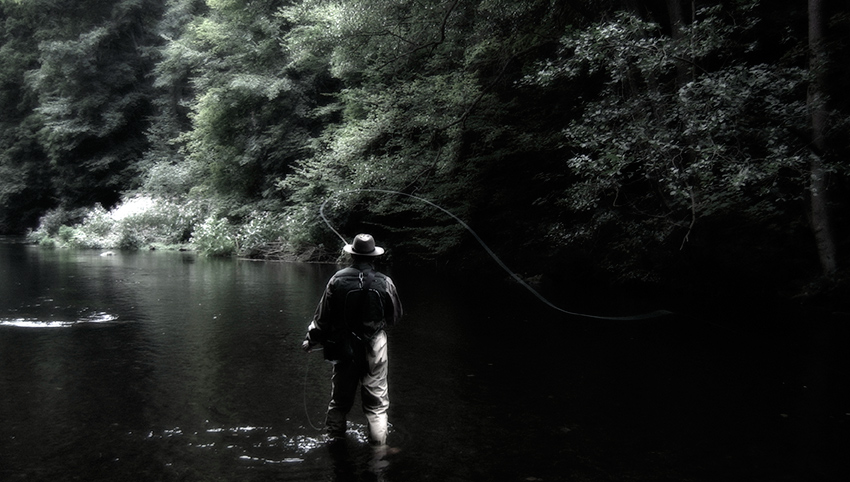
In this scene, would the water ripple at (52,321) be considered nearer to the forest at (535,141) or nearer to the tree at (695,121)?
the forest at (535,141)

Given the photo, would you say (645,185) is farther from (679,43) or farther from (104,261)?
(104,261)

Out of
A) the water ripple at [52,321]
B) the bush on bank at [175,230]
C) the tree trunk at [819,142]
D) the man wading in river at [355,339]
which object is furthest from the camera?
the bush on bank at [175,230]

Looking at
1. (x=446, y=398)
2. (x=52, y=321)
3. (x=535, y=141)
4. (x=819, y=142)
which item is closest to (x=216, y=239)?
(x=535, y=141)

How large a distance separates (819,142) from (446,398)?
296 inches

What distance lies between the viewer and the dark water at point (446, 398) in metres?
4.45

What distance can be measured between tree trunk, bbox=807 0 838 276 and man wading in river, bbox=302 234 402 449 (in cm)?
739

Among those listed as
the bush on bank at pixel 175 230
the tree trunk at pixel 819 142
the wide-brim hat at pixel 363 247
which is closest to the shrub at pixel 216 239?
the bush on bank at pixel 175 230

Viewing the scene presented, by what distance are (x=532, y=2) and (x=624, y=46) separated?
4.14 m

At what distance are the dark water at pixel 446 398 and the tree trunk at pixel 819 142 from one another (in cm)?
146

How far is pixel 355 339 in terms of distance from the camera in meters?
4.83

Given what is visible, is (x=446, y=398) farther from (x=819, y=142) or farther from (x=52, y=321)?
(x=819, y=142)

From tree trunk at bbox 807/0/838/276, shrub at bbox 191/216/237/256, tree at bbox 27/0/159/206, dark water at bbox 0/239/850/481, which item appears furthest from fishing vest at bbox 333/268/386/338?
tree at bbox 27/0/159/206

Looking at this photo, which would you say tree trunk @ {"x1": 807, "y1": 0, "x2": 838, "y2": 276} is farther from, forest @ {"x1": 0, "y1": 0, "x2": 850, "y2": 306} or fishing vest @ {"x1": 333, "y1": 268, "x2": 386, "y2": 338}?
fishing vest @ {"x1": 333, "y1": 268, "x2": 386, "y2": 338}

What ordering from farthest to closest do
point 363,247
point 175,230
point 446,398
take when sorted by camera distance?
point 175,230, point 446,398, point 363,247
